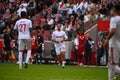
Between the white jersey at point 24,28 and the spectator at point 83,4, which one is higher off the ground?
the spectator at point 83,4

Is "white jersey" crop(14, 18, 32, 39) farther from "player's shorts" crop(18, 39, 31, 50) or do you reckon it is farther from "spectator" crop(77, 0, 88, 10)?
"spectator" crop(77, 0, 88, 10)

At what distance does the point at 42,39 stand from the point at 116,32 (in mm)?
18319

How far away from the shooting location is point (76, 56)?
32.6 m

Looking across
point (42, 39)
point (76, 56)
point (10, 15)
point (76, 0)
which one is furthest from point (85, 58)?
point (10, 15)

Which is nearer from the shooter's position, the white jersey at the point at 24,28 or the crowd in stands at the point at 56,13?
the white jersey at the point at 24,28

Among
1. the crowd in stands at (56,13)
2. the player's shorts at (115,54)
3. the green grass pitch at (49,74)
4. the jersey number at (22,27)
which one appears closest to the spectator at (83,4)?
the crowd in stands at (56,13)

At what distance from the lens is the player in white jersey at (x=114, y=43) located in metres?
14.8

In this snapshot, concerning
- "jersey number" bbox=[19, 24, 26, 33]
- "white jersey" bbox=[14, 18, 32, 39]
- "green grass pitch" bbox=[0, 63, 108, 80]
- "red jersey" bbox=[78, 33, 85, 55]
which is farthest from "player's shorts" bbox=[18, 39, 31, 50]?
"red jersey" bbox=[78, 33, 85, 55]

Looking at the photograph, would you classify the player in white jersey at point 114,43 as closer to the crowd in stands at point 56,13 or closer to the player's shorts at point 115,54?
the player's shorts at point 115,54

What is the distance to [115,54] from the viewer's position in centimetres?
1489

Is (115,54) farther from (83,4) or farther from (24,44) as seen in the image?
(83,4)

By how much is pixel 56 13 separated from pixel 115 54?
2196 cm

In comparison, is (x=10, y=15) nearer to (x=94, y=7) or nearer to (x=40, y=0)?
(x=40, y=0)

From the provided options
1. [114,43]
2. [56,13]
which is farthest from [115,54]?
[56,13]
